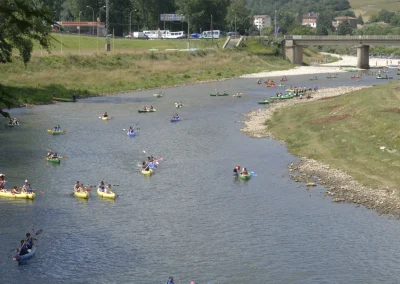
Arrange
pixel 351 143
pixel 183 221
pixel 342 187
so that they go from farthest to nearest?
pixel 351 143 → pixel 342 187 → pixel 183 221

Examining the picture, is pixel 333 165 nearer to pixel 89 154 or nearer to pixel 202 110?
pixel 89 154

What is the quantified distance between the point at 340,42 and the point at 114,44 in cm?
6277

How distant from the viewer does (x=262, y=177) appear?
5691 centimetres

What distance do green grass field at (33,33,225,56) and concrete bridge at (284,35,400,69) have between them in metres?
21.2

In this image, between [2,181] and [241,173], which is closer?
[2,181]

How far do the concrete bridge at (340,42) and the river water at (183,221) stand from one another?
10700cm

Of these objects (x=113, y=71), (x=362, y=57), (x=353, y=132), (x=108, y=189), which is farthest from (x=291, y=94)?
(x=362, y=57)

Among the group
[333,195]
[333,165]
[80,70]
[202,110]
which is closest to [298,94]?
[202,110]

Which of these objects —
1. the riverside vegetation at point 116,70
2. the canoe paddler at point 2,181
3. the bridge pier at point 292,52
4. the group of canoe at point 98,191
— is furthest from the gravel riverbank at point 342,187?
the bridge pier at point 292,52

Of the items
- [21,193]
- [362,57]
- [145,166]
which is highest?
[362,57]

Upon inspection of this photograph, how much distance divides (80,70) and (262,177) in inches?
3029

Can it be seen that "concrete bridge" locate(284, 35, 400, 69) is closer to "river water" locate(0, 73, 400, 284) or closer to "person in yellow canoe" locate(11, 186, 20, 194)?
"river water" locate(0, 73, 400, 284)

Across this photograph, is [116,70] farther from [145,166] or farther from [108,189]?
[108,189]

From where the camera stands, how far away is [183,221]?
45.4 metres
